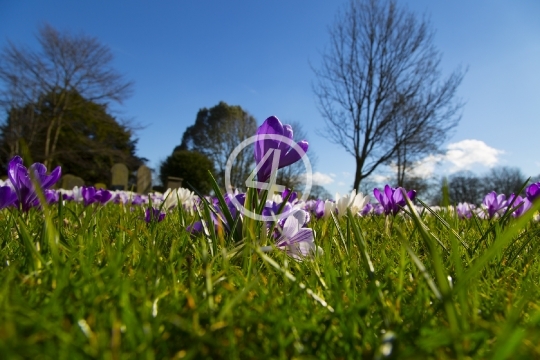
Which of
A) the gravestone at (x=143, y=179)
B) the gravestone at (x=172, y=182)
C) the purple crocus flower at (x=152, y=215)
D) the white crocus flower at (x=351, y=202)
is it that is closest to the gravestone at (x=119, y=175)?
the gravestone at (x=143, y=179)

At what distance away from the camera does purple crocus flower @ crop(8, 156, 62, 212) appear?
142 cm

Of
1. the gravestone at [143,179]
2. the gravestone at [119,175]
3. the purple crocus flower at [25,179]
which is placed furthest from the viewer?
the gravestone at [143,179]

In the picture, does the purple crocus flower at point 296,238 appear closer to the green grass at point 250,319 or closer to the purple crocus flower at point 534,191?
the green grass at point 250,319

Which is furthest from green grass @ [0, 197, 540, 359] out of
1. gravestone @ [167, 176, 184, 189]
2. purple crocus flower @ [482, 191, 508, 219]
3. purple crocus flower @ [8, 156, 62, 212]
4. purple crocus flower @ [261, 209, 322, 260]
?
gravestone @ [167, 176, 184, 189]

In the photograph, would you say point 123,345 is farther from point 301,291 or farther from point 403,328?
point 403,328

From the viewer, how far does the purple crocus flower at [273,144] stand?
1155mm

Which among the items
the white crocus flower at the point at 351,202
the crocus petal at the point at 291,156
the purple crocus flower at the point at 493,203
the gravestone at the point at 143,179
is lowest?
the gravestone at the point at 143,179

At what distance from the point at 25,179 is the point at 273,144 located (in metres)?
1.03

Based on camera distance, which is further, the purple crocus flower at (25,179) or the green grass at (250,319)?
the purple crocus flower at (25,179)

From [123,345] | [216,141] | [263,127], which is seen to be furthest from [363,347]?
[216,141]

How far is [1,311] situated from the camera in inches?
22.6

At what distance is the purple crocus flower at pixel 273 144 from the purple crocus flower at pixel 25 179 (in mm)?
859

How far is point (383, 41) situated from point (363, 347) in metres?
19.5

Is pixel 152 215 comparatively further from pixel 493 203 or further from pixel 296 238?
pixel 493 203
